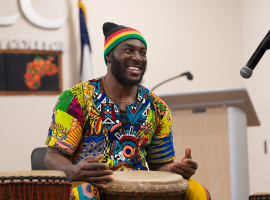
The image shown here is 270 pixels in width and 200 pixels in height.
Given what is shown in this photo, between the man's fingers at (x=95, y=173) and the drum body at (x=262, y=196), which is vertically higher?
the man's fingers at (x=95, y=173)

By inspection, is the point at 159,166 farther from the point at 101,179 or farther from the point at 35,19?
the point at 35,19

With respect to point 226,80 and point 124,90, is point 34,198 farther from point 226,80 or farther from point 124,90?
point 226,80

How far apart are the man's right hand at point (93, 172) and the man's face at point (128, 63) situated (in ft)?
2.08

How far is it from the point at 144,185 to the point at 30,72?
335 cm

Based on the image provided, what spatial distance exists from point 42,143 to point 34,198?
3.18 meters

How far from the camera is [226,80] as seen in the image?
200 inches

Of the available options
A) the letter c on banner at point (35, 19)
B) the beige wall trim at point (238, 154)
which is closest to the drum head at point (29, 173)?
the beige wall trim at point (238, 154)

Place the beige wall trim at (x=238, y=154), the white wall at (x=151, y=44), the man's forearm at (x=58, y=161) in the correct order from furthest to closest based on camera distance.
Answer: the white wall at (x=151, y=44)
the beige wall trim at (x=238, y=154)
the man's forearm at (x=58, y=161)

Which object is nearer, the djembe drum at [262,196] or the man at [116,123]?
the djembe drum at [262,196]

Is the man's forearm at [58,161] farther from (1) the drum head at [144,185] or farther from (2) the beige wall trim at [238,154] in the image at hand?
(2) the beige wall trim at [238,154]

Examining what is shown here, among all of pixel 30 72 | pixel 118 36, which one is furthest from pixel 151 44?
pixel 118 36

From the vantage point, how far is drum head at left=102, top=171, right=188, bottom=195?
4.39ft

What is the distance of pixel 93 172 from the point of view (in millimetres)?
1400

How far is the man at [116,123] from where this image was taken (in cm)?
168
